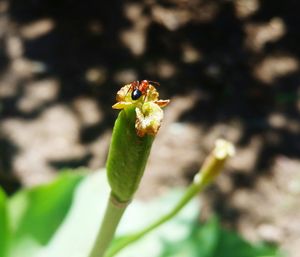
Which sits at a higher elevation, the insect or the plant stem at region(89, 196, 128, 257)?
the insect

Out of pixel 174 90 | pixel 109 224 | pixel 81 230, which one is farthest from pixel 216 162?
pixel 174 90

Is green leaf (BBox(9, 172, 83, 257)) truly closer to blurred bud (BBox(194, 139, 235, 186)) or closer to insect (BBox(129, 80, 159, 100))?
blurred bud (BBox(194, 139, 235, 186))

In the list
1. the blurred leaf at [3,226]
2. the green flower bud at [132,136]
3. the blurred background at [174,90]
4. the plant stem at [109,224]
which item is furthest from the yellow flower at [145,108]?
the blurred background at [174,90]

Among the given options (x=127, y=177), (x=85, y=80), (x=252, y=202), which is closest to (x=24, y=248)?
(x=127, y=177)

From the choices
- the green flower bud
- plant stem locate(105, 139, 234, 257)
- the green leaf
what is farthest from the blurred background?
the green flower bud

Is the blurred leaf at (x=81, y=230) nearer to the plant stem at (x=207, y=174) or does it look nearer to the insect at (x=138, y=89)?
the plant stem at (x=207, y=174)

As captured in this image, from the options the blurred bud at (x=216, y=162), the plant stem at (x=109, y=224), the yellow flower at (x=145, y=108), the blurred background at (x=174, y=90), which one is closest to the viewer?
the yellow flower at (x=145, y=108)
